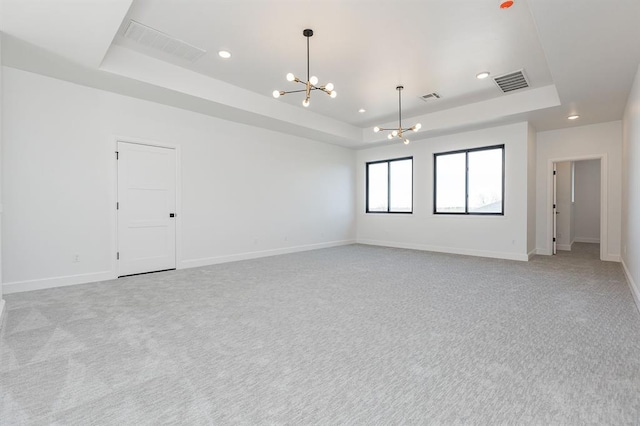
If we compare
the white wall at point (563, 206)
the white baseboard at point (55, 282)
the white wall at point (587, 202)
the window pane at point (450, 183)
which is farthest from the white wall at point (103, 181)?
the white wall at point (587, 202)

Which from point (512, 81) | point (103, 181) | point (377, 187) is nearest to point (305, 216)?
point (377, 187)

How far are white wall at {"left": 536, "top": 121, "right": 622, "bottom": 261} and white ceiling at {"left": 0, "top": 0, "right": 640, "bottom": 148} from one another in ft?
1.27

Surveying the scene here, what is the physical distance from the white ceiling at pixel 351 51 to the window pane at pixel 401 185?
2.35 metres

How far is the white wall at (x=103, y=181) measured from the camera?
13.3 ft

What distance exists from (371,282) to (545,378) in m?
2.63

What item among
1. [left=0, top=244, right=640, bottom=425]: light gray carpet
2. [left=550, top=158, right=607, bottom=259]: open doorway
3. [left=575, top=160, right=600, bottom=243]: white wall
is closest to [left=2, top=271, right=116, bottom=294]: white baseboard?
[left=0, top=244, right=640, bottom=425]: light gray carpet

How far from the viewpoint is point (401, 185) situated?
8367 mm

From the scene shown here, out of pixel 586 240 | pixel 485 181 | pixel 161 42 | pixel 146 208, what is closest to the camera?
pixel 161 42

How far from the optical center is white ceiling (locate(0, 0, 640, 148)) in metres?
3.05

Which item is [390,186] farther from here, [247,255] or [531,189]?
[247,255]

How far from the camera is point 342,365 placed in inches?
84.6

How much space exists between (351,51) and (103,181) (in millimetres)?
4168

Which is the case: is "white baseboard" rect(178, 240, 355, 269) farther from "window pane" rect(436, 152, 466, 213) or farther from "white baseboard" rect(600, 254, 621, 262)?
"white baseboard" rect(600, 254, 621, 262)

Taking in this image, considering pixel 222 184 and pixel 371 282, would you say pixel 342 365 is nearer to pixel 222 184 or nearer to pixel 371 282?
pixel 371 282
